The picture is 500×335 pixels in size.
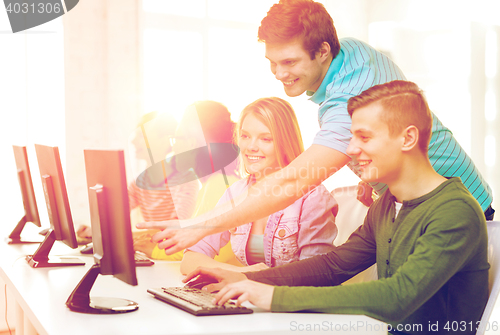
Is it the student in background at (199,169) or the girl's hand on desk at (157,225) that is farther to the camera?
the student in background at (199,169)

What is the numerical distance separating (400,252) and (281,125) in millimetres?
825

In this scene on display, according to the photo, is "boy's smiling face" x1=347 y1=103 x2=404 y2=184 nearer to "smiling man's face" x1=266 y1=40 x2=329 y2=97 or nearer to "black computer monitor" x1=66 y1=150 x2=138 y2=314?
"smiling man's face" x1=266 y1=40 x2=329 y2=97

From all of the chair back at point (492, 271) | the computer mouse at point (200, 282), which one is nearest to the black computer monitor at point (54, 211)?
the computer mouse at point (200, 282)

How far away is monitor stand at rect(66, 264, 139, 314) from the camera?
962 mm

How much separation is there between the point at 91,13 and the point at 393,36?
2.34 m

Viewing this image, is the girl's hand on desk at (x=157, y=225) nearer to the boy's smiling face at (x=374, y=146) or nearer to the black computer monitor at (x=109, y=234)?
the black computer monitor at (x=109, y=234)

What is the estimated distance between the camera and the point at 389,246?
3.72 feet

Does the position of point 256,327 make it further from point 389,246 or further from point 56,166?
point 56,166

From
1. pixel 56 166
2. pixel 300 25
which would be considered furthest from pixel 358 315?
pixel 56 166

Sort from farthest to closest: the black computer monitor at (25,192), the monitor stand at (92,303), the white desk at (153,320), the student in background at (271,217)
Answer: the black computer monitor at (25,192) → the student in background at (271,217) → the monitor stand at (92,303) → the white desk at (153,320)

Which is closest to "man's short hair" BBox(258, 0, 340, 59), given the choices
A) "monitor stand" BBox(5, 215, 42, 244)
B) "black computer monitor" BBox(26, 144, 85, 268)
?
"black computer monitor" BBox(26, 144, 85, 268)

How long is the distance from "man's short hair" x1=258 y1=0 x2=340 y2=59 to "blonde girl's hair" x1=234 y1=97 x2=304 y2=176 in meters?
0.43

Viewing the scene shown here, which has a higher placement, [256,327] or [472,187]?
[472,187]

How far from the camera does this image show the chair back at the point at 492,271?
1.04 m
